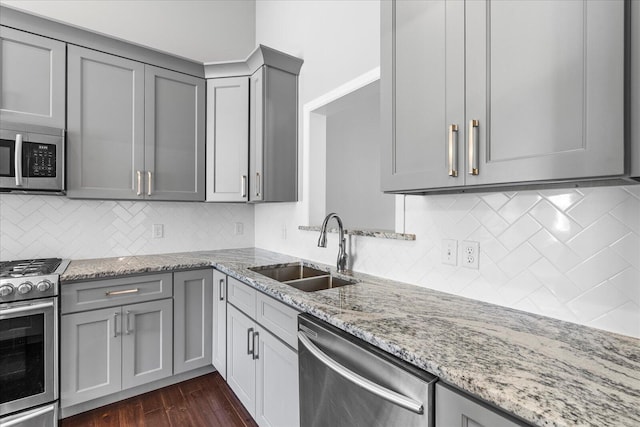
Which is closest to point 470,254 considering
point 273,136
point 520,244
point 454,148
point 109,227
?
point 520,244

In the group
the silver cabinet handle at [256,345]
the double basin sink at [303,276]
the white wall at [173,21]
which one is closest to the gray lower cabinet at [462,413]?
the double basin sink at [303,276]

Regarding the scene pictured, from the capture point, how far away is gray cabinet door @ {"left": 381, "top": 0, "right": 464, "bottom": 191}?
111cm

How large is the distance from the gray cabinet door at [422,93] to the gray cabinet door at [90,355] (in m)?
1.97

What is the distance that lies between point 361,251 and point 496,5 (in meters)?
1.37

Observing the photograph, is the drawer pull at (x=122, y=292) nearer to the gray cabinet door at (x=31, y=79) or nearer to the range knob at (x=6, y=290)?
the range knob at (x=6, y=290)

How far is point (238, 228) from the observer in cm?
320

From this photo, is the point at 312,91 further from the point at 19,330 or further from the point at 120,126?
Result: the point at 19,330

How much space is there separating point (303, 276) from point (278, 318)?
0.77m

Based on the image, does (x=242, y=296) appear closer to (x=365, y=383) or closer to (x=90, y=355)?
(x=90, y=355)

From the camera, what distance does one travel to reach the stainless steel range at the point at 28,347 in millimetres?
1708

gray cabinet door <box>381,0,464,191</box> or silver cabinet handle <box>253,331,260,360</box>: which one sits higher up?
gray cabinet door <box>381,0,464,191</box>

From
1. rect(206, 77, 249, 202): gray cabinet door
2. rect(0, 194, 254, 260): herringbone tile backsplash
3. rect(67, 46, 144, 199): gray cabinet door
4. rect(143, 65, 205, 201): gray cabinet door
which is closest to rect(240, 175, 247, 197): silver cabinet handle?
rect(206, 77, 249, 202): gray cabinet door

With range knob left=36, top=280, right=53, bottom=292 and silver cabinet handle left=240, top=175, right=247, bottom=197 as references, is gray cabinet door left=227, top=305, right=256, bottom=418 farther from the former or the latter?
range knob left=36, top=280, right=53, bottom=292

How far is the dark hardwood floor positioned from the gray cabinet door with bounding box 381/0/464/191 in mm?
1812
